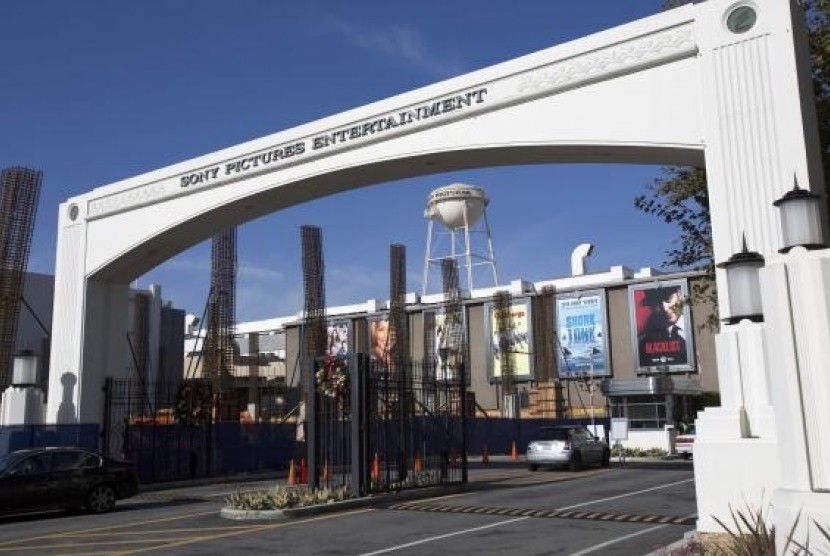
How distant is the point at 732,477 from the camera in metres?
10.1

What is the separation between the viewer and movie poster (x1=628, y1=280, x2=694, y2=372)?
61562 millimetres

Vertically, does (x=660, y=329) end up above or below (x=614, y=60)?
below

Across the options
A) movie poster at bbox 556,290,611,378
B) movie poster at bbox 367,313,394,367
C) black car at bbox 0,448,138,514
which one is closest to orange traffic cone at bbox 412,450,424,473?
black car at bbox 0,448,138,514

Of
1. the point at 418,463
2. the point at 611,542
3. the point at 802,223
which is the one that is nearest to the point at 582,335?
the point at 418,463

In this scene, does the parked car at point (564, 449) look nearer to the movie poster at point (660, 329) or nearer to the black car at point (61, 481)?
the black car at point (61, 481)

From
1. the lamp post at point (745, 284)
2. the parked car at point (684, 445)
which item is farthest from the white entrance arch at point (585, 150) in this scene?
the parked car at point (684, 445)

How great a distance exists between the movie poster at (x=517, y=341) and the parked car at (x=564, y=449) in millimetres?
37669

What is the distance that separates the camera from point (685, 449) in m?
35.3

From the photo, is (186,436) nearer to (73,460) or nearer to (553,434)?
(73,460)

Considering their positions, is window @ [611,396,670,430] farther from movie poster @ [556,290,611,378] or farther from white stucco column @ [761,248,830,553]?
white stucco column @ [761,248,830,553]

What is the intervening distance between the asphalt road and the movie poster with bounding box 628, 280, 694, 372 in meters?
41.6

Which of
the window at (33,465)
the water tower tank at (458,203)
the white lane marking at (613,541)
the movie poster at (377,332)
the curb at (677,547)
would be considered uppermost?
the water tower tank at (458,203)

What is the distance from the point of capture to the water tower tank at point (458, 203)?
68.6 meters

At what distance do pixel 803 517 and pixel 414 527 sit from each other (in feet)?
27.1
